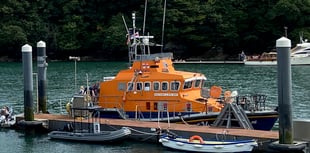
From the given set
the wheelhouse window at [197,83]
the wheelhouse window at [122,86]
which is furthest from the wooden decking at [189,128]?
the wheelhouse window at [197,83]

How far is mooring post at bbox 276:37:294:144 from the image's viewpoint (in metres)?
25.3

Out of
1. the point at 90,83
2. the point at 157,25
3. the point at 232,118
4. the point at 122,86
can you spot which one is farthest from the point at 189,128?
the point at 157,25

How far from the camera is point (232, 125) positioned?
30.1 meters

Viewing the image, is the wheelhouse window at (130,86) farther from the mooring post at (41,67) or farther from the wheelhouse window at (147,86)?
the mooring post at (41,67)

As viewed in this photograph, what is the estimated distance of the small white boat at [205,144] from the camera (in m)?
26.8

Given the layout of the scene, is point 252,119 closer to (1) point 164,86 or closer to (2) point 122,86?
(1) point 164,86

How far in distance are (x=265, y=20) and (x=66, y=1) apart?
37.2 m

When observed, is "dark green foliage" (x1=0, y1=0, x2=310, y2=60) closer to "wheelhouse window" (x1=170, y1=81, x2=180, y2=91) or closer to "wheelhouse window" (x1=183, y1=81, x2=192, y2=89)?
"wheelhouse window" (x1=183, y1=81, x2=192, y2=89)

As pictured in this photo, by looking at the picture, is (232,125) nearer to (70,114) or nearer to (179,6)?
(70,114)

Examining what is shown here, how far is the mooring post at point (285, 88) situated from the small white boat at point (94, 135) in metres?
8.03

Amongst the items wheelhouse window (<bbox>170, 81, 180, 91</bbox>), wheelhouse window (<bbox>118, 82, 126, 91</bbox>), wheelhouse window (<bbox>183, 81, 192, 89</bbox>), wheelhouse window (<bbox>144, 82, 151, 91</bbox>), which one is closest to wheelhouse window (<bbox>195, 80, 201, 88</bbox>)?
wheelhouse window (<bbox>183, 81, 192, 89</bbox>)

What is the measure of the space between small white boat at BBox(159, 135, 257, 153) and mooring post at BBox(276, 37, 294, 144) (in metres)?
1.63

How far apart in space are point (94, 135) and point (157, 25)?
260 ft

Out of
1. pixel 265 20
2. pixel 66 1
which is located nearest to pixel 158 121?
pixel 265 20
